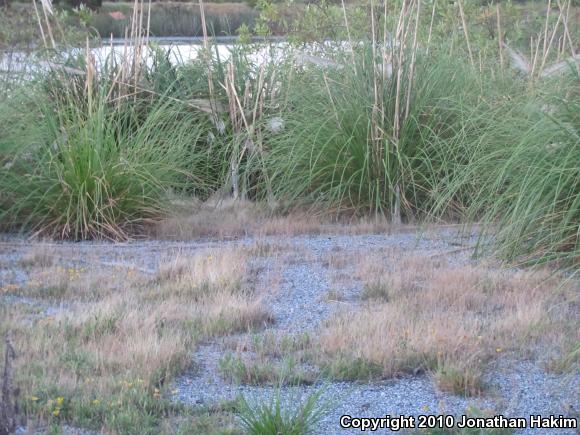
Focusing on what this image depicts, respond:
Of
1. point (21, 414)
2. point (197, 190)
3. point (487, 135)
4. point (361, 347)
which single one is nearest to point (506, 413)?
point (361, 347)

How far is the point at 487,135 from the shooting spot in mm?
7293

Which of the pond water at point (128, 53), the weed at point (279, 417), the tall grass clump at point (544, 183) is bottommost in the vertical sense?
the weed at point (279, 417)

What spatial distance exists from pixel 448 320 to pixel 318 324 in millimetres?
736

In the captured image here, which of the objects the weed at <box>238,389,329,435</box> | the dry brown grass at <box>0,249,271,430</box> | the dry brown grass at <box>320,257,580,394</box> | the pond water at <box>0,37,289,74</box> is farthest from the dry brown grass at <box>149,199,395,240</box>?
the weed at <box>238,389,329,435</box>

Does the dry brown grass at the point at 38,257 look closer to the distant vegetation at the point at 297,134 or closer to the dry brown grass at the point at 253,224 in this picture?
the distant vegetation at the point at 297,134

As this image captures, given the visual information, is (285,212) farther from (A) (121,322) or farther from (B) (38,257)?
(A) (121,322)

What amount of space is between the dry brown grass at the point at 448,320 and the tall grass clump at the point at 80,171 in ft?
8.26

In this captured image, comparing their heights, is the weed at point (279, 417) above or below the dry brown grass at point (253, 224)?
above

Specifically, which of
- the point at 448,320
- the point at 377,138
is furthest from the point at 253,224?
the point at 448,320

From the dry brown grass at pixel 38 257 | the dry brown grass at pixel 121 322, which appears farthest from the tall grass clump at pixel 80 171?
the dry brown grass at pixel 121 322

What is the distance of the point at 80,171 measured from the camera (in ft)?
26.3

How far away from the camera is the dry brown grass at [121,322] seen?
4477 millimetres

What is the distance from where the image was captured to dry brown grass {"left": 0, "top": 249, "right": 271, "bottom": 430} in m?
4.48

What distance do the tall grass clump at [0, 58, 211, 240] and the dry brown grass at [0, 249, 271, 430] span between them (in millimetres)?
1325
